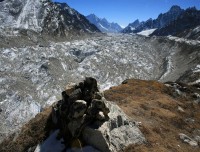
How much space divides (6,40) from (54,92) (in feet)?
247

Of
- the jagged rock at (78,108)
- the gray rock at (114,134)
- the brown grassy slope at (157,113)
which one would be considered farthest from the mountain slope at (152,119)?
the jagged rock at (78,108)

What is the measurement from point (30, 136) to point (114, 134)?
7.27m

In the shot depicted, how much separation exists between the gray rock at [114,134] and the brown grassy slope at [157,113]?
0.76 metres

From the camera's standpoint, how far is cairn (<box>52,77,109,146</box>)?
2331cm

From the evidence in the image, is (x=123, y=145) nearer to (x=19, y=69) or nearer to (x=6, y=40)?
(x=19, y=69)

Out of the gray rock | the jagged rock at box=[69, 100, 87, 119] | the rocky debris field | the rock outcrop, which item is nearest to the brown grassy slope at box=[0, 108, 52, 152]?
the rock outcrop

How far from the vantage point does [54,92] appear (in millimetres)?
129125

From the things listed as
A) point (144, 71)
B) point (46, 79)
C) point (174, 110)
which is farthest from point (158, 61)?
point (174, 110)

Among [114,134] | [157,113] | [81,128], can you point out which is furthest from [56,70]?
[81,128]

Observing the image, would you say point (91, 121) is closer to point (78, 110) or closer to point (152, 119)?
point (78, 110)

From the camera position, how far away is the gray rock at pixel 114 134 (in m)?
22.8

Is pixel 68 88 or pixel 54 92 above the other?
pixel 68 88

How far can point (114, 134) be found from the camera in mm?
24719

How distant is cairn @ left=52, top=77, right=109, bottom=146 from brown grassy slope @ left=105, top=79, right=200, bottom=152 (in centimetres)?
367
